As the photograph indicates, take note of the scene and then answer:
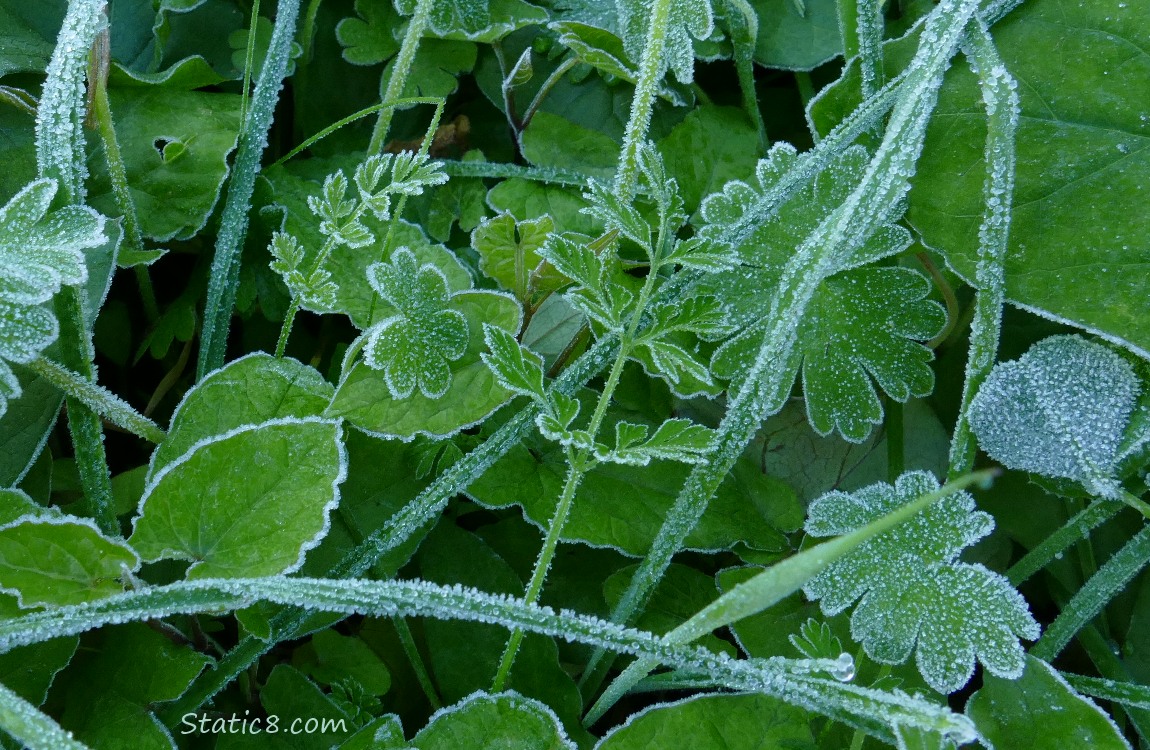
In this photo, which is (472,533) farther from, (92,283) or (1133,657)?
(1133,657)

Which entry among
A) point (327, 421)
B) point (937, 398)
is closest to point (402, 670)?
point (327, 421)

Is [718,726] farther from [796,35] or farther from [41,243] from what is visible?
[796,35]

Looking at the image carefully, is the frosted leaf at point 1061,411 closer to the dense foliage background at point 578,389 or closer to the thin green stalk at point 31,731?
the dense foliage background at point 578,389

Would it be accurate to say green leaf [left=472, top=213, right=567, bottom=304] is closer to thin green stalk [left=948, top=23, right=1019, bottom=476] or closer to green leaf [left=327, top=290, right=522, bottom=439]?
green leaf [left=327, top=290, right=522, bottom=439]

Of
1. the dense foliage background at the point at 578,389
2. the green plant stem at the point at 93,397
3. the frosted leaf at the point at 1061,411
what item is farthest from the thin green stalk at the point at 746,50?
the green plant stem at the point at 93,397

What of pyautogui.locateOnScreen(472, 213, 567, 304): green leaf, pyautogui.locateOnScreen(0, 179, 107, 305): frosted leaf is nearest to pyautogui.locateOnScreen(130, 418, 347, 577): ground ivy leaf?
pyautogui.locateOnScreen(0, 179, 107, 305): frosted leaf
